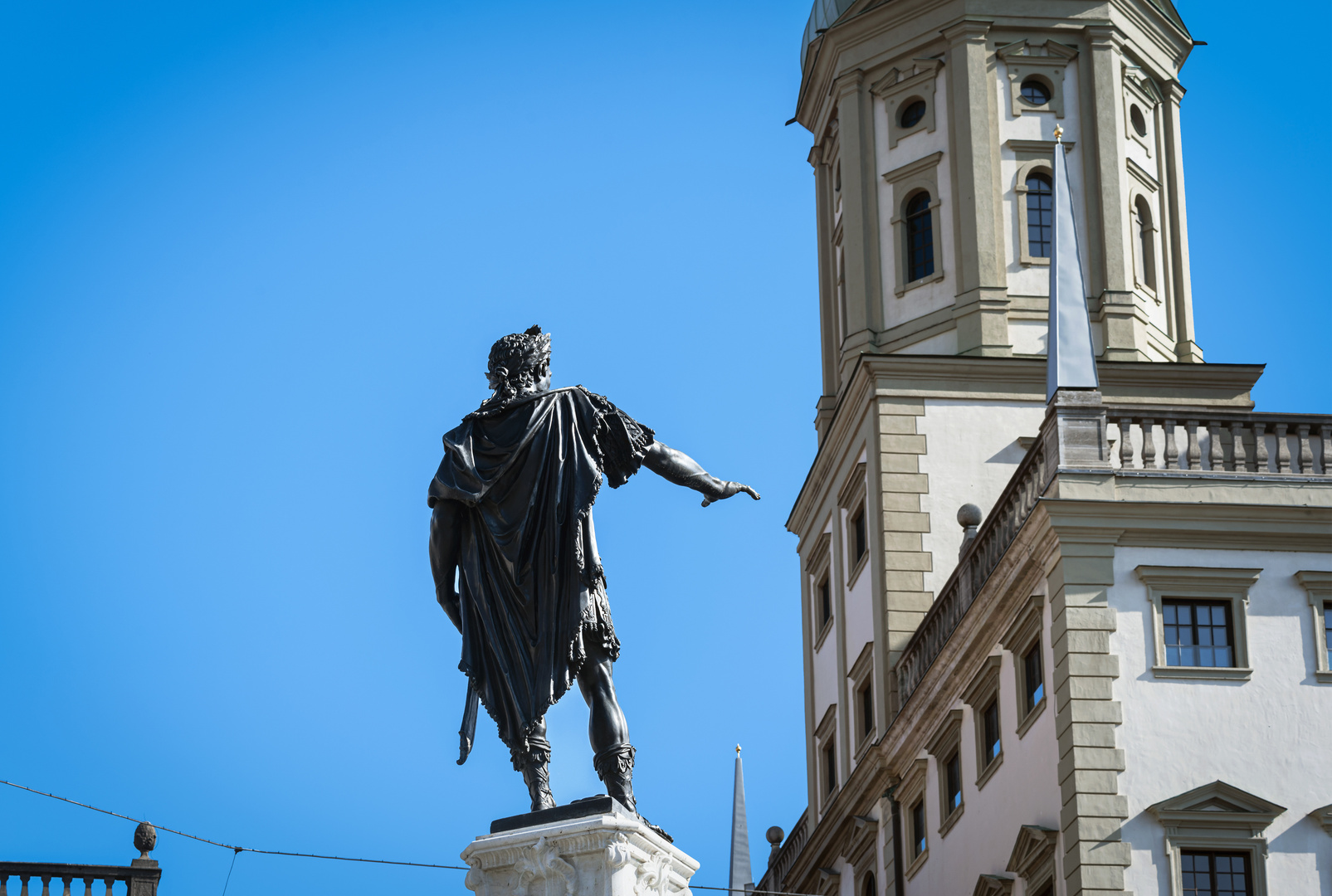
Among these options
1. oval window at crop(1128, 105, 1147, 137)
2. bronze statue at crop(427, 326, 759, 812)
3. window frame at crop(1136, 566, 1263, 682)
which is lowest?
bronze statue at crop(427, 326, 759, 812)

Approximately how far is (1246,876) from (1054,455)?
602 centimetres

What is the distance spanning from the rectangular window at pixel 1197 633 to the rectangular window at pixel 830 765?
16.4 meters

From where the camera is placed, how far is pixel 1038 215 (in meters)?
44.7

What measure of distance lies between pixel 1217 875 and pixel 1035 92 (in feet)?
69.4

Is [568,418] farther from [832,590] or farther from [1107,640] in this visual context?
[832,590]

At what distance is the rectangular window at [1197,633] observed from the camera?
2947 centimetres

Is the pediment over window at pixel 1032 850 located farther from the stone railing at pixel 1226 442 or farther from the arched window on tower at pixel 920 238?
the arched window on tower at pixel 920 238

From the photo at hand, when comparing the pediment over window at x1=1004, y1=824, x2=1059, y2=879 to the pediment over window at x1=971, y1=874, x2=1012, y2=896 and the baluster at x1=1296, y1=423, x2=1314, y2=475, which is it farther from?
the baluster at x1=1296, y1=423, x2=1314, y2=475

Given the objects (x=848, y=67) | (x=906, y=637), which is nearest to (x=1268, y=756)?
(x=906, y=637)

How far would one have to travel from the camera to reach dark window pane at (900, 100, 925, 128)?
46.3 m

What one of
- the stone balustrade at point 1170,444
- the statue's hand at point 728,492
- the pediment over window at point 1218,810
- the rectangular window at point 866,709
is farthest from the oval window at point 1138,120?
the statue's hand at point 728,492

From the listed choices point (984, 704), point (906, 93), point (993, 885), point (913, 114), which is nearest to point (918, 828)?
point (984, 704)

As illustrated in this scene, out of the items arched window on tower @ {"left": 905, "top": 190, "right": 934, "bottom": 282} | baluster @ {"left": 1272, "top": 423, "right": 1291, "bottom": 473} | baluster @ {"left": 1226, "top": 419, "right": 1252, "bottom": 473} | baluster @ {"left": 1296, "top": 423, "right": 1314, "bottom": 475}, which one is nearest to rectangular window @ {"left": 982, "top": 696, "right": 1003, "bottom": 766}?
baluster @ {"left": 1226, "top": 419, "right": 1252, "bottom": 473}

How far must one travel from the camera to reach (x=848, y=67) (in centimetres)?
4759
